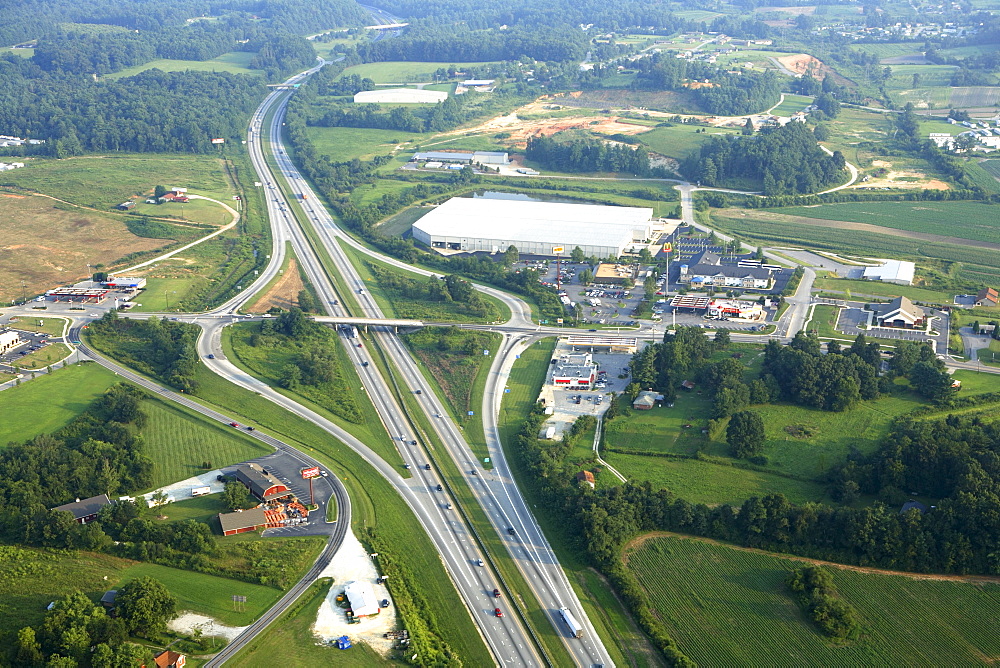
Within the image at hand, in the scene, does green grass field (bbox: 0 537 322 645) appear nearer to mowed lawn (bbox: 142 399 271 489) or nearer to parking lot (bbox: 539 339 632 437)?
mowed lawn (bbox: 142 399 271 489)

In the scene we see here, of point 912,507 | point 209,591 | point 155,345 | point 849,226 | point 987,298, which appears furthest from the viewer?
point 849,226

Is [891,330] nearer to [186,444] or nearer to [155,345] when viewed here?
[186,444]

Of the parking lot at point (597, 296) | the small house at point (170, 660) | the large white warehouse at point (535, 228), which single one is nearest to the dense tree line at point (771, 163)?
the large white warehouse at point (535, 228)

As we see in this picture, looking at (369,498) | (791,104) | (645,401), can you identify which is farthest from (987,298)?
(791,104)

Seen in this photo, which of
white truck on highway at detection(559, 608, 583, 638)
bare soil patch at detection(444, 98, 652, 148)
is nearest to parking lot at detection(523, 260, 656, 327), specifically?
white truck on highway at detection(559, 608, 583, 638)

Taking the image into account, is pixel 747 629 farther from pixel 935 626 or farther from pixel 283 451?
pixel 283 451

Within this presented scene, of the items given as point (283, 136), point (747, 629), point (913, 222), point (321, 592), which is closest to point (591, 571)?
point (747, 629)
